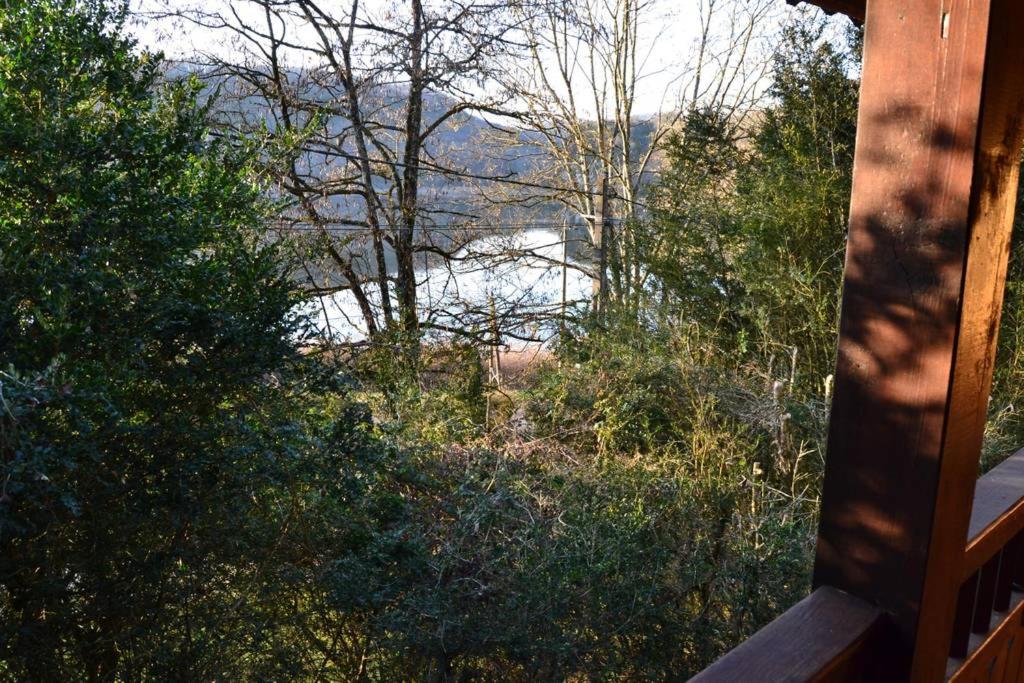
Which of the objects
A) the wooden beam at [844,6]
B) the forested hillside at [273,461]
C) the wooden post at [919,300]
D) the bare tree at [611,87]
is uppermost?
the bare tree at [611,87]

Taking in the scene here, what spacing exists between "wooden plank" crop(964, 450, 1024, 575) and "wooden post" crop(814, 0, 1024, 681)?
0.20 meters

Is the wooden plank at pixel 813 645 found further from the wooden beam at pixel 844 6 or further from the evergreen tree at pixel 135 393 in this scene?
the evergreen tree at pixel 135 393

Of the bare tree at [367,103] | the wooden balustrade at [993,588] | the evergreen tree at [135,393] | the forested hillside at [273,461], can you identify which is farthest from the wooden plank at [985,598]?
the bare tree at [367,103]

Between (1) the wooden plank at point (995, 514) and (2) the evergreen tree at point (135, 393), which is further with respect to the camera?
(2) the evergreen tree at point (135, 393)

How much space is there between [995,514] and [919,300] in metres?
0.57

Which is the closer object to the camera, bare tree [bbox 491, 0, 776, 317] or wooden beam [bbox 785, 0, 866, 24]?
wooden beam [bbox 785, 0, 866, 24]

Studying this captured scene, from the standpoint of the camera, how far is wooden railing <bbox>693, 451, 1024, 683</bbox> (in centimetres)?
81

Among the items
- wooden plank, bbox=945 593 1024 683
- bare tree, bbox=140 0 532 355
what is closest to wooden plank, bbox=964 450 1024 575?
wooden plank, bbox=945 593 1024 683

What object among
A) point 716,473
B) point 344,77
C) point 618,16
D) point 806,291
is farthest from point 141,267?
point 618,16

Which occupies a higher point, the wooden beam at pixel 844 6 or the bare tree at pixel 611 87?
the bare tree at pixel 611 87

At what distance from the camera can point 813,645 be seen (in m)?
0.86

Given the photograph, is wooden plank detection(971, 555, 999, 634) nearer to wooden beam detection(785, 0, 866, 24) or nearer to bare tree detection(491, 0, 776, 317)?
wooden beam detection(785, 0, 866, 24)

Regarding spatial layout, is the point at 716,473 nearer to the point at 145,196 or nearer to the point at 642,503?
the point at 642,503

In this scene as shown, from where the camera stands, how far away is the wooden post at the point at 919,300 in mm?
810
